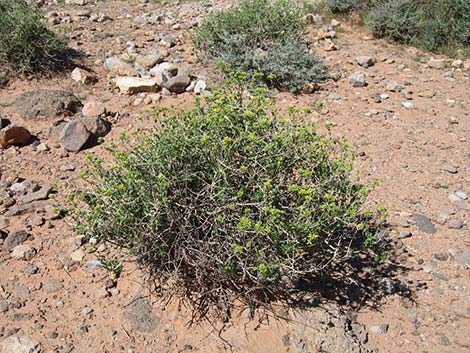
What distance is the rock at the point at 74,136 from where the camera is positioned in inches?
169

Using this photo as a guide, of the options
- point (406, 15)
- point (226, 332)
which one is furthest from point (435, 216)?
point (406, 15)

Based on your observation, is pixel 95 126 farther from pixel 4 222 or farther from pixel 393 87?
pixel 393 87

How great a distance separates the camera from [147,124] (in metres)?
4.61

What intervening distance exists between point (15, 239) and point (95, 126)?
1.41m

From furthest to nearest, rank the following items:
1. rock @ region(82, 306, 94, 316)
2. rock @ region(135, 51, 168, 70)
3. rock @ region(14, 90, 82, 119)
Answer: rock @ region(135, 51, 168, 70) → rock @ region(14, 90, 82, 119) → rock @ region(82, 306, 94, 316)

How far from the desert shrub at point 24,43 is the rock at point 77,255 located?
8.94ft

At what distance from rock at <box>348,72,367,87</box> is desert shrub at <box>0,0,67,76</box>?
315 centimetres

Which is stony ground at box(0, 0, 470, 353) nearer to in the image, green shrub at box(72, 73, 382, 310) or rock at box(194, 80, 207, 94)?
rock at box(194, 80, 207, 94)

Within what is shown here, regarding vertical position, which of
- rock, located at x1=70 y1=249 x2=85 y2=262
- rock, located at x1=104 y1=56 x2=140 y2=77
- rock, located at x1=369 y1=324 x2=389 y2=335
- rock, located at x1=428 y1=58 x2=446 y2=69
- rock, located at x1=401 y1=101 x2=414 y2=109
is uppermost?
rock, located at x1=104 y1=56 x2=140 y2=77

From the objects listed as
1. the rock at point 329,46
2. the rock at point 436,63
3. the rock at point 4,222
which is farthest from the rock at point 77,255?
the rock at point 436,63

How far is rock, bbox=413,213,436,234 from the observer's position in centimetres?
354

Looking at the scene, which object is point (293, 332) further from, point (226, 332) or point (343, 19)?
point (343, 19)

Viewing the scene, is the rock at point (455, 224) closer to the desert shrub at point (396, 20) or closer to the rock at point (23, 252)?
the rock at point (23, 252)

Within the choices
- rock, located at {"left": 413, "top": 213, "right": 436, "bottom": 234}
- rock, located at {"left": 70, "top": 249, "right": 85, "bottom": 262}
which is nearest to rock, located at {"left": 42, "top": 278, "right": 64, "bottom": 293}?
rock, located at {"left": 70, "top": 249, "right": 85, "bottom": 262}
